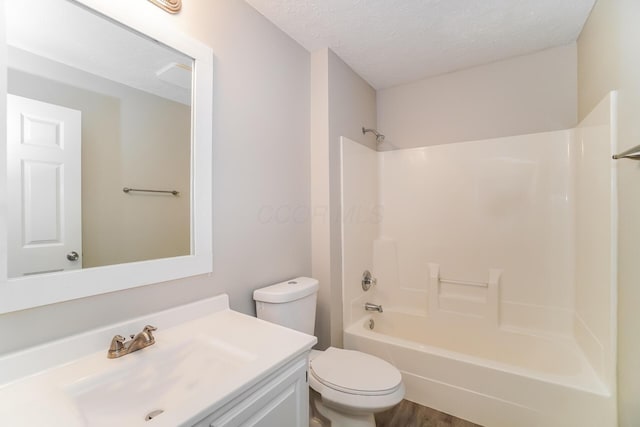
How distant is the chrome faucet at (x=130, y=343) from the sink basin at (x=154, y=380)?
20 mm

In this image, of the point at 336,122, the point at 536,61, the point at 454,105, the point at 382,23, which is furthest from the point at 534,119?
the point at 336,122

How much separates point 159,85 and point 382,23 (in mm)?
1300

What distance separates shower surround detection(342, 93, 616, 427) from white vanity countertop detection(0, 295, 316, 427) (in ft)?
3.79

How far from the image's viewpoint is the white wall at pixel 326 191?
1.89 metres

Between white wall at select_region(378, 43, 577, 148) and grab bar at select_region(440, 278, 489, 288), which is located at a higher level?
white wall at select_region(378, 43, 577, 148)

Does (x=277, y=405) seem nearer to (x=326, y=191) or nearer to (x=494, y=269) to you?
(x=326, y=191)

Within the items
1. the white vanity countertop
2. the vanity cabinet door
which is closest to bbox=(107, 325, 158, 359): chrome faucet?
the white vanity countertop

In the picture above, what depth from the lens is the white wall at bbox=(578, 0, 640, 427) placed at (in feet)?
3.68

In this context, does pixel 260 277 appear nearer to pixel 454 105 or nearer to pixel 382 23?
pixel 382 23

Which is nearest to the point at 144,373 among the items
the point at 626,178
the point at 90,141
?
the point at 90,141

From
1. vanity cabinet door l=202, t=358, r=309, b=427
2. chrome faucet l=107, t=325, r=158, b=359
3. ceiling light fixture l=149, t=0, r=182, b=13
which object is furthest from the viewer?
ceiling light fixture l=149, t=0, r=182, b=13

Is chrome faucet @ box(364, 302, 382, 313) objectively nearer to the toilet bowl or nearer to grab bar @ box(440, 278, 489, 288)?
grab bar @ box(440, 278, 489, 288)

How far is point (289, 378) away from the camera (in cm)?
94

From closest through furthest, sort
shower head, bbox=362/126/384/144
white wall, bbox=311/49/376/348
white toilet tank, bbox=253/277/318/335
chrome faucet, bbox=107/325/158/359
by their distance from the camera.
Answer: chrome faucet, bbox=107/325/158/359, white toilet tank, bbox=253/277/318/335, white wall, bbox=311/49/376/348, shower head, bbox=362/126/384/144
